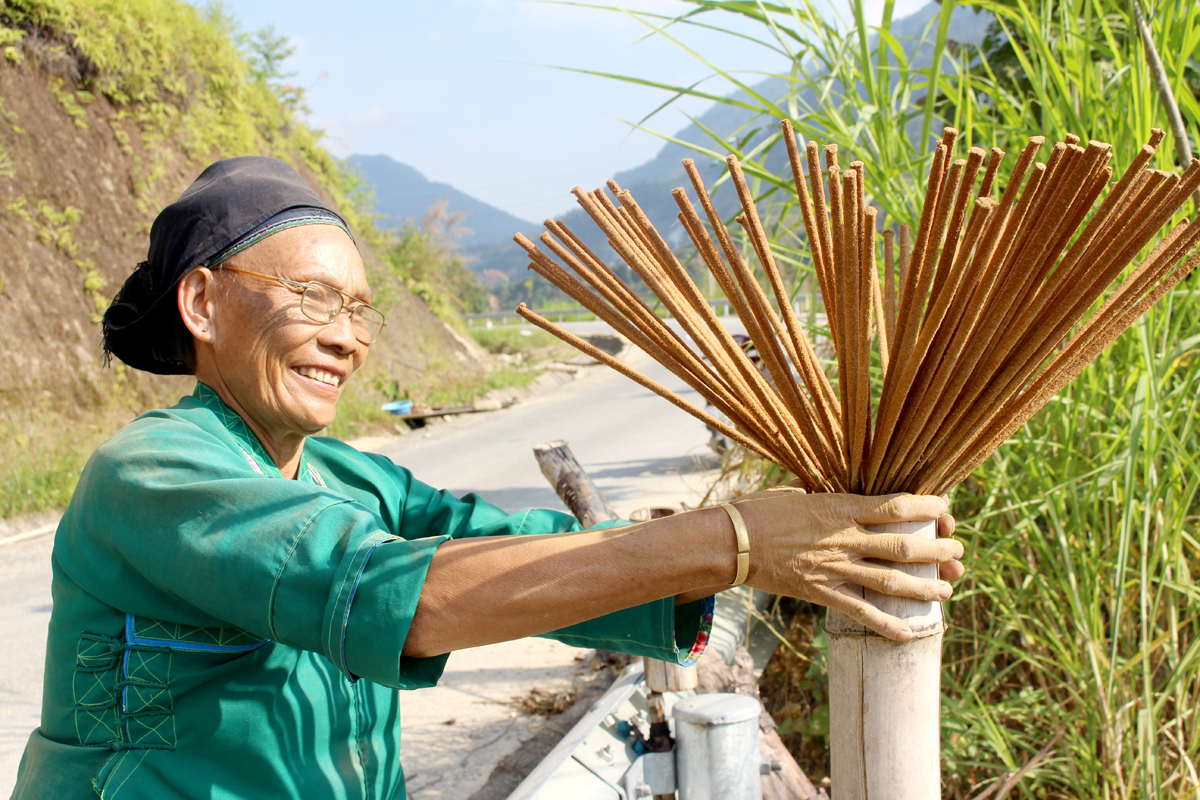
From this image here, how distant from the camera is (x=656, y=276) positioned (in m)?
0.94

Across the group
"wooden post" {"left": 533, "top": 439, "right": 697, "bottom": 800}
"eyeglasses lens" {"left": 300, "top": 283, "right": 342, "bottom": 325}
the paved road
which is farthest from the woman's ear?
the paved road

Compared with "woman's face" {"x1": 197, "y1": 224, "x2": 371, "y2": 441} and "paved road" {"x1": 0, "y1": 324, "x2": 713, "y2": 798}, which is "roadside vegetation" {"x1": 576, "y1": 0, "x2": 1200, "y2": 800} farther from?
"paved road" {"x1": 0, "y1": 324, "x2": 713, "y2": 798}

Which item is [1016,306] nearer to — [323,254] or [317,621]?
[317,621]

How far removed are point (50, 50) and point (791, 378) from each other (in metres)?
9.92

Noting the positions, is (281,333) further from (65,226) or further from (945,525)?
(65,226)

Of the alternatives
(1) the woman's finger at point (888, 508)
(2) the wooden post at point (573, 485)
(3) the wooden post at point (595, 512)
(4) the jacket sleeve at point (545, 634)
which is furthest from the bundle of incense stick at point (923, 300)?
(2) the wooden post at point (573, 485)

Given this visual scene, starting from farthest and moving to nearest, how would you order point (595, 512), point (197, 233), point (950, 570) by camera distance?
point (595, 512) < point (197, 233) < point (950, 570)

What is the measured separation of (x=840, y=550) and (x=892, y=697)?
197 millimetres

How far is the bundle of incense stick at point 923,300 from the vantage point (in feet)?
2.63

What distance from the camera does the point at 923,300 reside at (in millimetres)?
828

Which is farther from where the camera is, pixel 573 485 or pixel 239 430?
pixel 573 485

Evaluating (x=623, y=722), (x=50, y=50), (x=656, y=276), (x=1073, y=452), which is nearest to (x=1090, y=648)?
(x=1073, y=452)

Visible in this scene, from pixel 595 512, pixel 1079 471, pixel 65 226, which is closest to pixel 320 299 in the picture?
pixel 595 512

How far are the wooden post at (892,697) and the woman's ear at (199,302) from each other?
1.03 m
